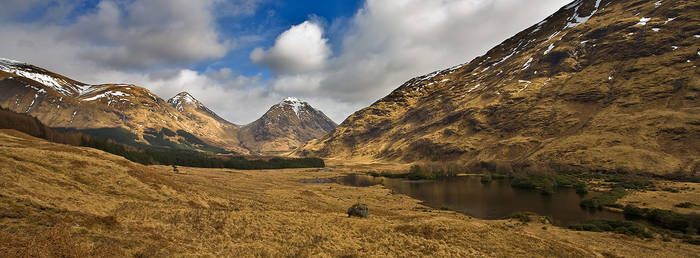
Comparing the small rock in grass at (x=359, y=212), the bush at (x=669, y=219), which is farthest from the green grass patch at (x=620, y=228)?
the small rock in grass at (x=359, y=212)

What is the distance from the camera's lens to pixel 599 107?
132875 mm

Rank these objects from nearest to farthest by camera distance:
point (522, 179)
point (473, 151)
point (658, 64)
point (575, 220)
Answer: point (575, 220) → point (522, 179) → point (658, 64) → point (473, 151)

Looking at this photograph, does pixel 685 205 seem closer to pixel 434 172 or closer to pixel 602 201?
pixel 602 201

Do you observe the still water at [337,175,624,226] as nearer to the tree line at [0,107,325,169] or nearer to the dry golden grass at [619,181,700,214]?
the dry golden grass at [619,181,700,214]

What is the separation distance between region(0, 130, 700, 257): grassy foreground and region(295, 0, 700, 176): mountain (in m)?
87.6

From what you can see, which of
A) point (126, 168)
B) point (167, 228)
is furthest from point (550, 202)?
point (126, 168)

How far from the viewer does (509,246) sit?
908 inches

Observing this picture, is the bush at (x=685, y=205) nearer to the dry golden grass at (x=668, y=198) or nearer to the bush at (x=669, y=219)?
the dry golden grass at (x=668, y=198)

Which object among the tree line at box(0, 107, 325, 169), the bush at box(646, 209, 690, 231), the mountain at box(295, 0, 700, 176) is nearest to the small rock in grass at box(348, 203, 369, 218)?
the bush at box(646, 209, 690, 231)

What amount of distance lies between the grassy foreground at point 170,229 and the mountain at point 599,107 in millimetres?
87554

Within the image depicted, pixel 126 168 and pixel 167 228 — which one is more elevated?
pixel 126 168

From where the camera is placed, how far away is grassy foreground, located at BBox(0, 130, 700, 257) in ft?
49.5

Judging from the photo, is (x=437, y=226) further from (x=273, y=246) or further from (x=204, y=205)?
(x=204, y=205)

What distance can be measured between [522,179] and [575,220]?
4497 centimetres
